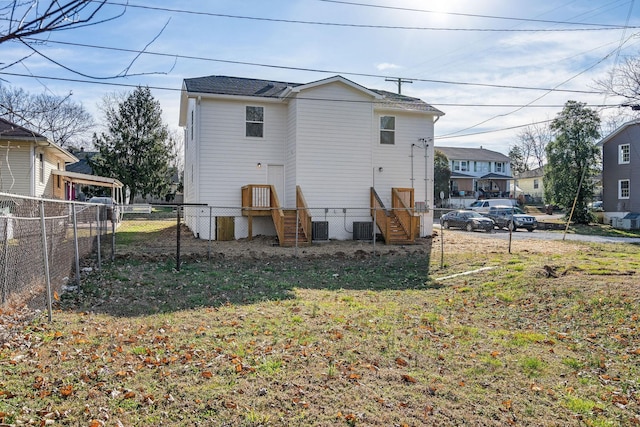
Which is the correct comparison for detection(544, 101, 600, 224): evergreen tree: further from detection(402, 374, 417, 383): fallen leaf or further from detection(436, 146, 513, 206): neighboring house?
detection(402, 374, 417, 383): fallen leaf

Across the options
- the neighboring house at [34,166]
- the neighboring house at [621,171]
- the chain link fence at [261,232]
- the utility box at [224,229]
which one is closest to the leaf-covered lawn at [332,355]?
the chain link fence at [261,232]

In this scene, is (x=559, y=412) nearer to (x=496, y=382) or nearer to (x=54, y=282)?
(x=496, y=382)

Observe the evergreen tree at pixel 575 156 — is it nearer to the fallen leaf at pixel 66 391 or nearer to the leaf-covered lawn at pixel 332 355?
the leaf-covered lawn at pixel 332 355

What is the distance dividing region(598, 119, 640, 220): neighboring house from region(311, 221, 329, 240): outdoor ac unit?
25740 mm

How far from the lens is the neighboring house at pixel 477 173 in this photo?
180 feet

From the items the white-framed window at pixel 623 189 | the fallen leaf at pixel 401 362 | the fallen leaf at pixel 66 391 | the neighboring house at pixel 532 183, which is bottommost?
the fallen leaf at pixel 401 362

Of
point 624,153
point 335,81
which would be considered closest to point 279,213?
point 335,81

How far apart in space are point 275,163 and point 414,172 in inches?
258

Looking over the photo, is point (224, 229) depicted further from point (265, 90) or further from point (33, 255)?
point (33, 255)

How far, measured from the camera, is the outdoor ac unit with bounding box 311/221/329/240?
18.5m

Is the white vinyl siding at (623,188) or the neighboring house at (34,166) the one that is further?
the white vinyl siding at (623,188)

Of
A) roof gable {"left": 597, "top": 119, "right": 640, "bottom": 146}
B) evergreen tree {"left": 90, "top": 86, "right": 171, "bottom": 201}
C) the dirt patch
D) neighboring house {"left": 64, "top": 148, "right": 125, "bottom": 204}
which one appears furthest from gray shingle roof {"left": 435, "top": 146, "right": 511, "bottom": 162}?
the dirt patch

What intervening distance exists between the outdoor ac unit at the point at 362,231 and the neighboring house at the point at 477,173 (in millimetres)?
35387

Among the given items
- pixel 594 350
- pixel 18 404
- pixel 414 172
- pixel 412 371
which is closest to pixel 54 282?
pixel 18 404
